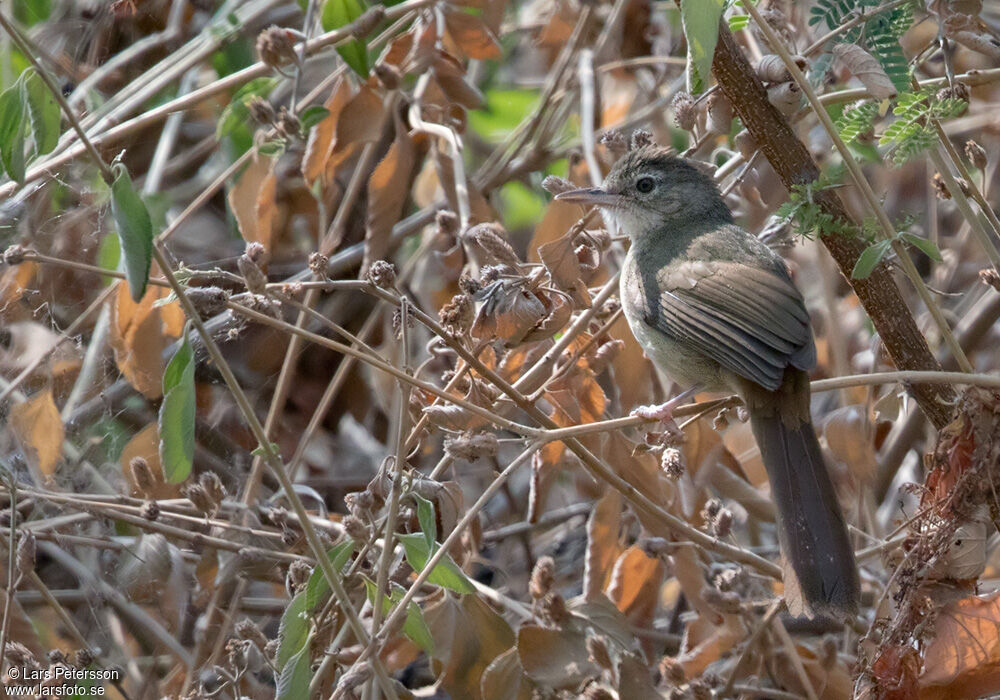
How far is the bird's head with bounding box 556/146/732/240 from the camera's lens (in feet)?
13.4

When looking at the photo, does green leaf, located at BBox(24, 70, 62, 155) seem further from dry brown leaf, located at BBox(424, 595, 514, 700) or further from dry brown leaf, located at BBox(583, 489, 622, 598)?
dry brown leaf, located at BBox(583, 489, 622, 598)

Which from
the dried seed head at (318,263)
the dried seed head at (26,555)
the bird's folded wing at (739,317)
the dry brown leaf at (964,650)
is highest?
the dried seed head at (318,263)

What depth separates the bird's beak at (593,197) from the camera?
3615 mm

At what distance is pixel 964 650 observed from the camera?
2.74m

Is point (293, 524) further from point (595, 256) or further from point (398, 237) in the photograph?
point (398, 237)

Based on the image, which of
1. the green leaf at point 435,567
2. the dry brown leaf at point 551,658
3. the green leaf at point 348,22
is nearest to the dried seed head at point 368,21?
the green leaf at point 348,22

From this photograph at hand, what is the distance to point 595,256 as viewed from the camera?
3393mm

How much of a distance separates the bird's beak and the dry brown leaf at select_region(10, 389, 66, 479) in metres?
1.76

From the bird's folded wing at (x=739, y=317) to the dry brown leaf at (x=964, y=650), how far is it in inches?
30.7

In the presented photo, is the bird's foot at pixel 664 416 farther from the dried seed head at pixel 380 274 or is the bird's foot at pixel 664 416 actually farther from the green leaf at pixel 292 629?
the green leaf at pixel 292 629

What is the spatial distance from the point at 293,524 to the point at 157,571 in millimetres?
506

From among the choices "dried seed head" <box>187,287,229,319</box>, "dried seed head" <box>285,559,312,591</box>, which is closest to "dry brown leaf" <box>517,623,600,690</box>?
"dried seed head" <box>285,559,312,591</box>

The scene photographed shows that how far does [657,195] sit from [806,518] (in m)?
1.53

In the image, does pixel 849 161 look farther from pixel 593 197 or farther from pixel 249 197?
pixel 249 197
